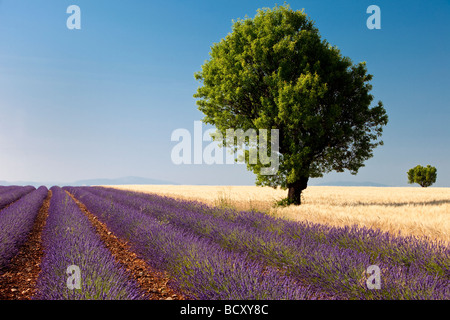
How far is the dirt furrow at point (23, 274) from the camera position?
475cm

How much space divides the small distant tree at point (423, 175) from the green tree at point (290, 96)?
5657 centimetres

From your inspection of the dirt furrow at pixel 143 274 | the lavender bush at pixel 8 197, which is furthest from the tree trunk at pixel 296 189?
the lavender bush at pixel 8 197

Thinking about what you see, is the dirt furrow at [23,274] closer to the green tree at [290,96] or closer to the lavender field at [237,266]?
the lavender field at [237,266]

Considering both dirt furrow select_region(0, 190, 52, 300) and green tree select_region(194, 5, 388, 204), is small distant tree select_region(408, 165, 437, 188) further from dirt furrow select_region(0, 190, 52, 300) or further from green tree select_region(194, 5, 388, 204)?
dirt furrow select_region(0, 190, 52, 300)

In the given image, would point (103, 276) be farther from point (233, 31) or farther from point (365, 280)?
point (233, 31)

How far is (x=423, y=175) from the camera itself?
6181 cm

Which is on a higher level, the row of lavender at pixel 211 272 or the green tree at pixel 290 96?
the green tree at pixel 290 96

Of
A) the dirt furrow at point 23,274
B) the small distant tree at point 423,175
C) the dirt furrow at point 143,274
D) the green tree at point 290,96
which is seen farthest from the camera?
the small distant tree at point 423,175

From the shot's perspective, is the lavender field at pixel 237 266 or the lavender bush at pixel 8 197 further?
the lavender bush at pixel 8 197

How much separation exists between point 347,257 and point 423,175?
230 feet

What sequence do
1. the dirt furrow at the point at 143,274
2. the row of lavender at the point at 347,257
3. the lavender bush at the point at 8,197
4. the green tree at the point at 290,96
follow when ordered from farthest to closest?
the lavender bush at the point at 8,197 → the green tree at the point at 290,96 → the dirt furrow at the point at 143,274 → the row of lavender at the point at 347,257

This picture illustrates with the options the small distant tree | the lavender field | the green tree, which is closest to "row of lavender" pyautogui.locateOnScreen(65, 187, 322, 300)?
the lavender field

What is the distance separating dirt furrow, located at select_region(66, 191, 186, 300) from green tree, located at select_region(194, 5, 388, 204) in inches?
342

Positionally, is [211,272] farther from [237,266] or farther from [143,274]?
[143,274]
